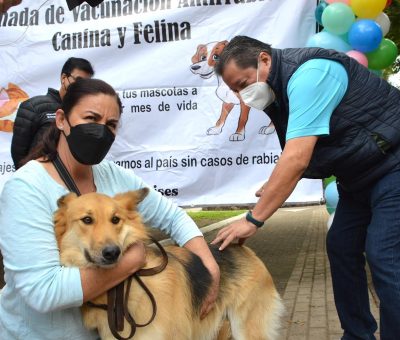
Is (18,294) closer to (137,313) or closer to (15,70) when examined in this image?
(137,313)

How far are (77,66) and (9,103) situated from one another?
0.95m

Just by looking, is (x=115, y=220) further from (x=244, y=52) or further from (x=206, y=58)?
(x=206, y=58)

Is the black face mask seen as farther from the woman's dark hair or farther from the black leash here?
the black leash

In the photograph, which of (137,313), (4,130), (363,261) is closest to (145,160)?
(4,130)

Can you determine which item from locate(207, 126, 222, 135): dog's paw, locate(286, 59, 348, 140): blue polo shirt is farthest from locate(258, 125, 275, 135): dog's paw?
locate(286, 59, 348, 140): blue polo shirt

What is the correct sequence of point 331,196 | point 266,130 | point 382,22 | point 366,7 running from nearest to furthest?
point 266,130 < point 366,7 < point 382,22 < point 331,196

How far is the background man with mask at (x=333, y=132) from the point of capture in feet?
9.91

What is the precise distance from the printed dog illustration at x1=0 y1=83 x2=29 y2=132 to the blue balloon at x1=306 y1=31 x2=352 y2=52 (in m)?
3.02

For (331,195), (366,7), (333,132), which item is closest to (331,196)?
(331,195)

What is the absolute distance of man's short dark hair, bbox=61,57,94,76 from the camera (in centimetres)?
515

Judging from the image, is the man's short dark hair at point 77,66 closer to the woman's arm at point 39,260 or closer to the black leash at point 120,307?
the woman's arm at point 39,260

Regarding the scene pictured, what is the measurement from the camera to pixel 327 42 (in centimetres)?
517

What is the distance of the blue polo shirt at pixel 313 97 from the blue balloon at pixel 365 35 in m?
2.53

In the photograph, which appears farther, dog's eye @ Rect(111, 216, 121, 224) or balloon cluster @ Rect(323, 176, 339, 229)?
balloon cluster @ Rect(323, 176, 339, 229)
